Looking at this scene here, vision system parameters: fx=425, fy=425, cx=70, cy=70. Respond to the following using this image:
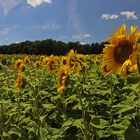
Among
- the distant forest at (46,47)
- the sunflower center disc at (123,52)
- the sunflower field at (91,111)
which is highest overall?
the distant forest at (46,47)

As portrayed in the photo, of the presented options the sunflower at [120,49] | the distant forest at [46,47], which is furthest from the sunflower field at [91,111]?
the distant forest at [46,47]

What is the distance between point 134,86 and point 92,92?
3.51m

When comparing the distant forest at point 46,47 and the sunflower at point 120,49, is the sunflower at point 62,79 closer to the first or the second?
the sunflower at point 120,49

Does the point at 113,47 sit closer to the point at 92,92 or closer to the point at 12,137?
the point at 12,137

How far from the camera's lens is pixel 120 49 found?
388 cm

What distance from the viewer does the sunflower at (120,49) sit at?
11.9 feet

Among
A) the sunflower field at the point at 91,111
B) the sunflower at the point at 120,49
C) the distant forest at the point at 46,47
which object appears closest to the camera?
the sunflower at the point at 120,49

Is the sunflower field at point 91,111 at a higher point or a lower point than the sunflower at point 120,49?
lower

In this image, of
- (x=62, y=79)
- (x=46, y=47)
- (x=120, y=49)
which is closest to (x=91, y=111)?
(x=62, y=79)

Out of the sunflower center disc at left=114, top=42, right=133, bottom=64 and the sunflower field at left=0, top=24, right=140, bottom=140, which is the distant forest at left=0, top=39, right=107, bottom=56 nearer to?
the sunflower field at left=0, top=24, right=140, bottom=140

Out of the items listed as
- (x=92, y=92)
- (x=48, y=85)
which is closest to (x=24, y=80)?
(x=92, y=92)

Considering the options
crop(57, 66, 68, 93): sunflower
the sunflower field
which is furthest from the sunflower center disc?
crop(57, 66, 68, 93): sunflower

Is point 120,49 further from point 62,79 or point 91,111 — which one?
point 62,79

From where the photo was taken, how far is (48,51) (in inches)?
2398
